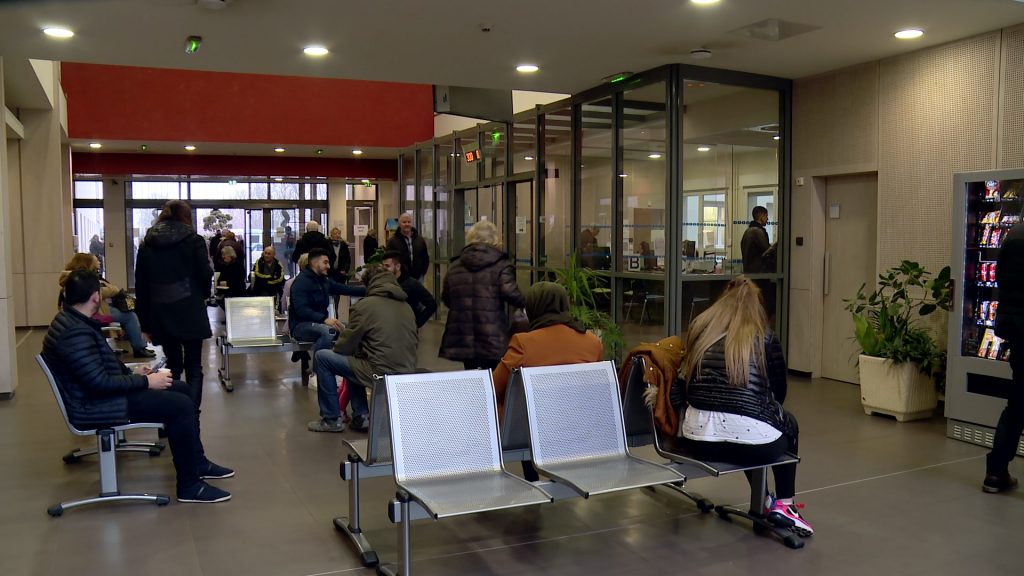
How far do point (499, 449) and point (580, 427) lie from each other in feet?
1.45

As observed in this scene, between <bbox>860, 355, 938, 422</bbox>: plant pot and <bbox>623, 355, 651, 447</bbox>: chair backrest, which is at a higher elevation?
<bbox>623, 355, 651, 447</bbox>: chair backrest

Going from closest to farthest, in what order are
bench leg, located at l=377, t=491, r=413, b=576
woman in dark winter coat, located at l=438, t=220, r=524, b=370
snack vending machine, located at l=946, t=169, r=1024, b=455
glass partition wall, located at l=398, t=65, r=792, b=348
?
bench leg, located at l=377, t=491, r=413, b=576 → woman in dark winter coat, located at l=438, t=220, r=524, b=370 → snack vending machine, located at l=946, t=169, r=1024, b=455 → glass partition wall, located at l=398, t=65, r=792, b=348

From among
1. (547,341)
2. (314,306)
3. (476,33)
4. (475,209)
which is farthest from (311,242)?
(547,341)

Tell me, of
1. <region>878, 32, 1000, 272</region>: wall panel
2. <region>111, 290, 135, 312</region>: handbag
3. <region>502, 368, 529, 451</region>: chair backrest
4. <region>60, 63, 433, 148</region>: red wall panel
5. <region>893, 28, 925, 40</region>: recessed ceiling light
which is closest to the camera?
<region>502, 368, 529, 451</region>: chair backrest

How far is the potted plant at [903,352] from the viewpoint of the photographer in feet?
21.2

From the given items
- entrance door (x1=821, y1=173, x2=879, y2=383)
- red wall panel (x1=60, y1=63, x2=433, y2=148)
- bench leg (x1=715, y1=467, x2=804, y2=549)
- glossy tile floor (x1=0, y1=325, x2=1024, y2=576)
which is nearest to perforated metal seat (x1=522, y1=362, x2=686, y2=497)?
glossy tile floor (x1=0, y1=325, x2=1024, y2=576)

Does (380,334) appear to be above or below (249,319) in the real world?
above

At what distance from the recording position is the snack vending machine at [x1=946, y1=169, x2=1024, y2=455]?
5.75 m

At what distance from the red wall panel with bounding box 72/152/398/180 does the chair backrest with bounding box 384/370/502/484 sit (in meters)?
15.2

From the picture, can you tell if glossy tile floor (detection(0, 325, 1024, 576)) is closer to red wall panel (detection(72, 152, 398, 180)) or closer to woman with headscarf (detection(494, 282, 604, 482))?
woman with headscarf (detection(494, 282, 604, 482))

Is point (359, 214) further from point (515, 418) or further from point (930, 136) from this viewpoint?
point (515, 418)

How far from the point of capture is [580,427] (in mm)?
3926

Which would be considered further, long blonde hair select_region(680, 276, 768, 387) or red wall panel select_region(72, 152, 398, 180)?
red wall panel select_region(72, 152, 398, 180)

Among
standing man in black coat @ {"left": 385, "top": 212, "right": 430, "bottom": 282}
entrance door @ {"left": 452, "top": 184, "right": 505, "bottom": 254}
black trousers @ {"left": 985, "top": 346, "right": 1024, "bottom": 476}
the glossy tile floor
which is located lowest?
the glossy tile floor
